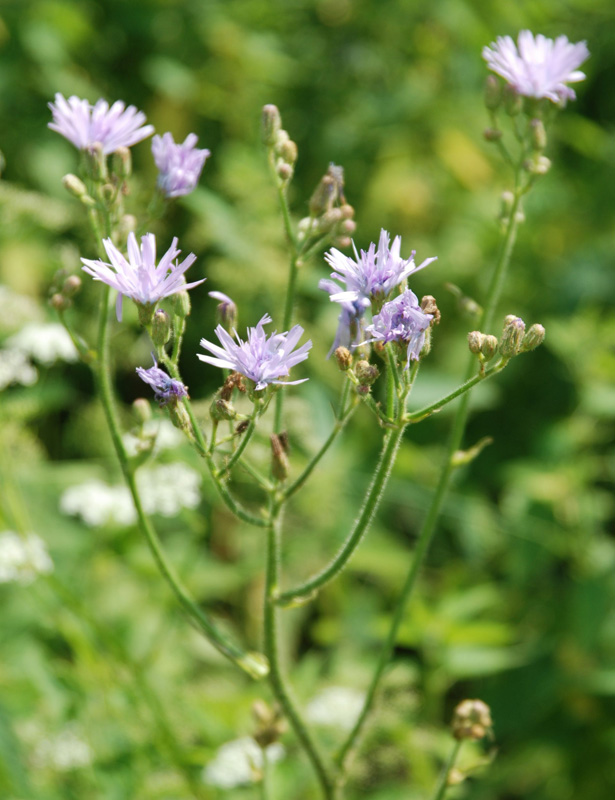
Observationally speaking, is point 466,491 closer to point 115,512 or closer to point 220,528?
point 220,528

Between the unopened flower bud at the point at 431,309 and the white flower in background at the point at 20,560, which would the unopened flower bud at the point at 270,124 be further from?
the white flower in background at the point at 20,560

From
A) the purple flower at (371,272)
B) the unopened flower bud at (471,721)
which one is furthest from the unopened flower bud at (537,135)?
the unopened flower bud at (471,721)

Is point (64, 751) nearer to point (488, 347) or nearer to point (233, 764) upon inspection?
point (233, 764)

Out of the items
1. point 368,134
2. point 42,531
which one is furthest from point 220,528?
point 368,134

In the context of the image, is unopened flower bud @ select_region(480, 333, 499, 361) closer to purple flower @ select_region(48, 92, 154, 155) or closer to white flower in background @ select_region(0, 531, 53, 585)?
purple flower @ select_region(48, 92, 154, 155)

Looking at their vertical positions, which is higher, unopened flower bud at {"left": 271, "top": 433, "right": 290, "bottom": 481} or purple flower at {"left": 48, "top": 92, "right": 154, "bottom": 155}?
purple flower at {"left": 48, "top": 92, "right": 154, "bottom": 155}

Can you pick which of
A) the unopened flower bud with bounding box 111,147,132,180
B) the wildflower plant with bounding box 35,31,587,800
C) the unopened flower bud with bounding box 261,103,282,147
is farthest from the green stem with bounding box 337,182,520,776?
the unopened flower bud with bounding box 111,147,132,180

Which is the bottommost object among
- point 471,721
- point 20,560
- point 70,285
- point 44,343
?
point 471,721

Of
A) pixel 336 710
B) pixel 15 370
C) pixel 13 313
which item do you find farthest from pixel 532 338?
pixel 13 313
